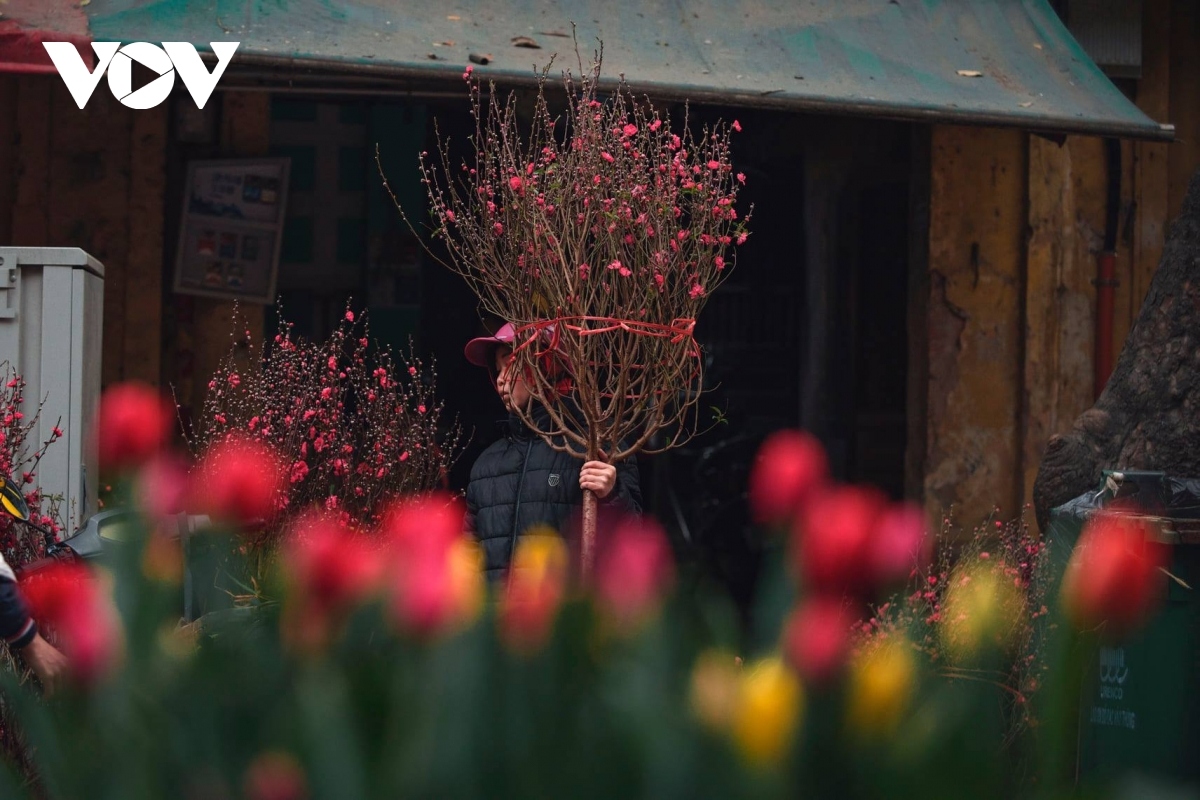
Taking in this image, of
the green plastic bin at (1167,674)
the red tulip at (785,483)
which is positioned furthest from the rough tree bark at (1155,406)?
the red tulip at (785,483)

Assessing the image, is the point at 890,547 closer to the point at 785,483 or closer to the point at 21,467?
the point at 785,483

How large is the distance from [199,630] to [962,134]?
6.35 m

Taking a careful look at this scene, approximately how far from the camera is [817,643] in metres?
0.78

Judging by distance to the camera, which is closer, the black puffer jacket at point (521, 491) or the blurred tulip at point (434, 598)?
the blurred tulip at point (434, 598)

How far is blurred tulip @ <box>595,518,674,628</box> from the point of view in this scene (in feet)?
2.68

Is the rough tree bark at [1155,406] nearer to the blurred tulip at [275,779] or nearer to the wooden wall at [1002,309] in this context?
the wooden wall at [1002,309]

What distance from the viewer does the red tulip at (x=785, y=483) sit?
0.98 metres

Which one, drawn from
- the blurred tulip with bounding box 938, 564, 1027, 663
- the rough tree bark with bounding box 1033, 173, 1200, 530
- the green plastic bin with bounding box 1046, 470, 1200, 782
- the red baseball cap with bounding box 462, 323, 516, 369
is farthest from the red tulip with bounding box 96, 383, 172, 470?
the rough tree bark with bounding box 1033, 173, 1200, 530

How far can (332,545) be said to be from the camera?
0.84m

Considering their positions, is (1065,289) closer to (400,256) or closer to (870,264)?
(870,264)

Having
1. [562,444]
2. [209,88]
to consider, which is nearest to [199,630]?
[562,444]

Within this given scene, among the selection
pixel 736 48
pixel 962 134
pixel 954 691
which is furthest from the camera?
pixel 962 134

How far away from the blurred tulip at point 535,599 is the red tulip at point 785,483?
18 centimetres

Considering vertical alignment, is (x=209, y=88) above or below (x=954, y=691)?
above
